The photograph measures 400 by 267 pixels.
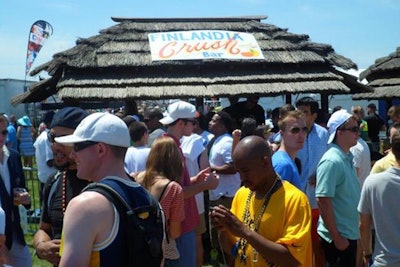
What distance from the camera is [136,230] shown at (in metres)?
2.57

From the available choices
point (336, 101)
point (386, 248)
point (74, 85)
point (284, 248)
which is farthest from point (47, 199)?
point (336, 101)

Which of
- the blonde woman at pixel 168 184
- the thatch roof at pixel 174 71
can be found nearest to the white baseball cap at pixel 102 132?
the blonde woman at pixel 168 184

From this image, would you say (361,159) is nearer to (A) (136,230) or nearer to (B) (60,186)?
(B) (60,186)

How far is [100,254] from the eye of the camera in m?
2.50

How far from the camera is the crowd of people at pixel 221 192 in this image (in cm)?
272

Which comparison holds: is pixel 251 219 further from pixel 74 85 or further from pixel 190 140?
pixel 74 85

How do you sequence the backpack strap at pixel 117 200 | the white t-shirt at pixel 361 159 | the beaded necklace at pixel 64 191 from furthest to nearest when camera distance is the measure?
1. the white t-shirt at pixel 361 159
2. the beaded necklace at pixel 64 191
3. the backpack strap at pixel 117 200

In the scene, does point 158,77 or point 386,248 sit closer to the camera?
point 386,248

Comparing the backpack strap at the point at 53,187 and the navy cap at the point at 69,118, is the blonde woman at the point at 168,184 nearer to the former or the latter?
the backpack strap at the point at 53,187

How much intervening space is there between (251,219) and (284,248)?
1.00ft

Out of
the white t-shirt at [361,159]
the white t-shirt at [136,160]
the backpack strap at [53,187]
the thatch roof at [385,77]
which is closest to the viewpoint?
the backpack strap at [53,187]

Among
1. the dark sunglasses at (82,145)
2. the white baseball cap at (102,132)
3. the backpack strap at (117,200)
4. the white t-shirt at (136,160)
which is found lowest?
the white t-shirt at (136,160)

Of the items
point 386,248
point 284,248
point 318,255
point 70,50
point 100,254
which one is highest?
point 70,50

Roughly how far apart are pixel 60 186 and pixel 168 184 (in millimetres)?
1133
